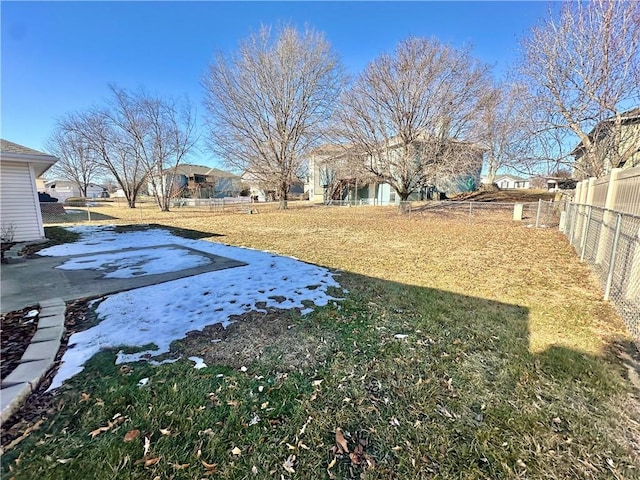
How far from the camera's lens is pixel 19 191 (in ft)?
26.8

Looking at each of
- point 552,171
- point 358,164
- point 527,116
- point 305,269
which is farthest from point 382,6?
point 552,171

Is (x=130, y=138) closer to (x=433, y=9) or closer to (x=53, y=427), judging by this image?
(x=433, y=9)

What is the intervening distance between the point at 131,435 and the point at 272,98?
21553 mm

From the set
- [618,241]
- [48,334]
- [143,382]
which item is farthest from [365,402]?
[618,241]

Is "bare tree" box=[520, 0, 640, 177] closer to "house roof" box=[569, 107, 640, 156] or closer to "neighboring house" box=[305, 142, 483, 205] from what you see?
"house roof" box=[569, 107, 640, 156]

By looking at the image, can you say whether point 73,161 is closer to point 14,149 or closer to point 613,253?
point 14,149

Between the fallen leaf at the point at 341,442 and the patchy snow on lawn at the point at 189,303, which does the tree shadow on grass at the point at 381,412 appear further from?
the patchy snow on lawn at the point at 189,303

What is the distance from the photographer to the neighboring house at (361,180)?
48.0 ft

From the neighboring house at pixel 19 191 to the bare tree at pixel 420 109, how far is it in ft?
41.9

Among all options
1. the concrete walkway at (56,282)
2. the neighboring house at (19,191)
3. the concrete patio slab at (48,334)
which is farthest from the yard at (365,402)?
the neighboring house at (19,191)

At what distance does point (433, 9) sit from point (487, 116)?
5.68 m

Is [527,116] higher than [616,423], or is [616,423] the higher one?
[527,116]

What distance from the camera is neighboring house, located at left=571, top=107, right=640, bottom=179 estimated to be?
1100cm

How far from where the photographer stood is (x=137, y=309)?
3.74 meters
